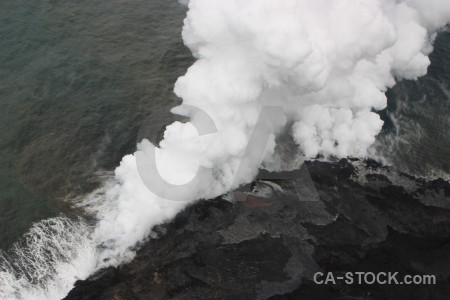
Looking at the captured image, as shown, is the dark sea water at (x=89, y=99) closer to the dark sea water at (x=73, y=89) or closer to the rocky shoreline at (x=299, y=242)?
the dark sea water at (x=73, y=89)

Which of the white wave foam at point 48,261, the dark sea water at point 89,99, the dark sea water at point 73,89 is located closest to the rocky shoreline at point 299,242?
the white wave foam at point 48,261

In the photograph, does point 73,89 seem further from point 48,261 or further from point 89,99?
point 48,261

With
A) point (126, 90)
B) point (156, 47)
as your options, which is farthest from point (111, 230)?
point (156, 47)

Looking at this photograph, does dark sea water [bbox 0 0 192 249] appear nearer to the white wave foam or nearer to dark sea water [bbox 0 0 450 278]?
dark sea water [bbox 0 0 450 278]

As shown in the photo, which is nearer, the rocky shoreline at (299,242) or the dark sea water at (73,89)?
the rocky shoreline at (299,242)

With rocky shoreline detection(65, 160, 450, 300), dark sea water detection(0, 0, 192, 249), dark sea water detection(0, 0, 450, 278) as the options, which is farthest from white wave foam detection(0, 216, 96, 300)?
rocky shoreline detection(65, 160, 450, 300)

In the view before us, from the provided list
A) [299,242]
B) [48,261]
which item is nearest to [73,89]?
[48,261]

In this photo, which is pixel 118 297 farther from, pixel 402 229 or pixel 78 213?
pixel 402 229
